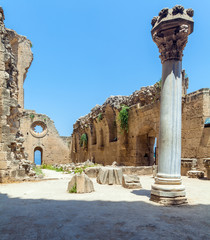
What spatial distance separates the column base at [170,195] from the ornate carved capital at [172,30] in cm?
283

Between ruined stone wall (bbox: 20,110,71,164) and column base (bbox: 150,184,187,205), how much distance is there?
71.2 ft

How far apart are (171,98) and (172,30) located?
1.51 metres

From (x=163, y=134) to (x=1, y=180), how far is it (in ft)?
18.2

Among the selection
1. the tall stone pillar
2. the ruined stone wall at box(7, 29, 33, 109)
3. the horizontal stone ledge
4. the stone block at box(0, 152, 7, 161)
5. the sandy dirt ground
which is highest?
the ruined stone wall at box(7, 29, 33, 109)

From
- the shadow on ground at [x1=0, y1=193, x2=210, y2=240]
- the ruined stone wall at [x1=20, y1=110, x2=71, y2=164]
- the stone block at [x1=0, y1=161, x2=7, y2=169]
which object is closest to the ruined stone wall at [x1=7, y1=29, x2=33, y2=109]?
the ruined stone wall at [x1=20, y1=110, x2=71, y2=164]

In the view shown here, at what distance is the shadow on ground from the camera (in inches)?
104

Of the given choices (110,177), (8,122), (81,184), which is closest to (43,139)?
(8,122)

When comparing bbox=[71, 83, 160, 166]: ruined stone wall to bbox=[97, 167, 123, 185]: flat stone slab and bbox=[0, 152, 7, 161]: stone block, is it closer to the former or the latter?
bbox=[97, 167, 123, 185]: flat stone slab

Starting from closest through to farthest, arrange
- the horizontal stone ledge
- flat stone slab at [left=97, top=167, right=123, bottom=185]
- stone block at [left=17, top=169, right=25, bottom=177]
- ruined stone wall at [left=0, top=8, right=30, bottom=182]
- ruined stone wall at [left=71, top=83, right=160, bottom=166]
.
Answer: flat stone slab at [left=97, top=167, right=123, bottom=185] → ruined stone wall at [left=0, top=8, right=30, bottom=182] → stone block at [left=17, top=169, right=25, bottom=177] → the horizontal stone ledge → ruined stone wall at [left=71, top=83, right=160, bottom=166]

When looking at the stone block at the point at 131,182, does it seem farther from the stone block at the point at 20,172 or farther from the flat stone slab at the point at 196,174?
the flat stone slab at the point at 196,174

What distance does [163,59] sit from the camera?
16.6 feet

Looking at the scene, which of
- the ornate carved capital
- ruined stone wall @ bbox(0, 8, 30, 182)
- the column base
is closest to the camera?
the column base

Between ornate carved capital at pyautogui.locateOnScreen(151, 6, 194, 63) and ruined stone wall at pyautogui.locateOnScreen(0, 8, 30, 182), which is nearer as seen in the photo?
ornate carved capital at pyautogui.locateOnScreen(151, 6, 194, 63)

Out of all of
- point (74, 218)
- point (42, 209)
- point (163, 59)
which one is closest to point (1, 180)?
point (42, 209)
